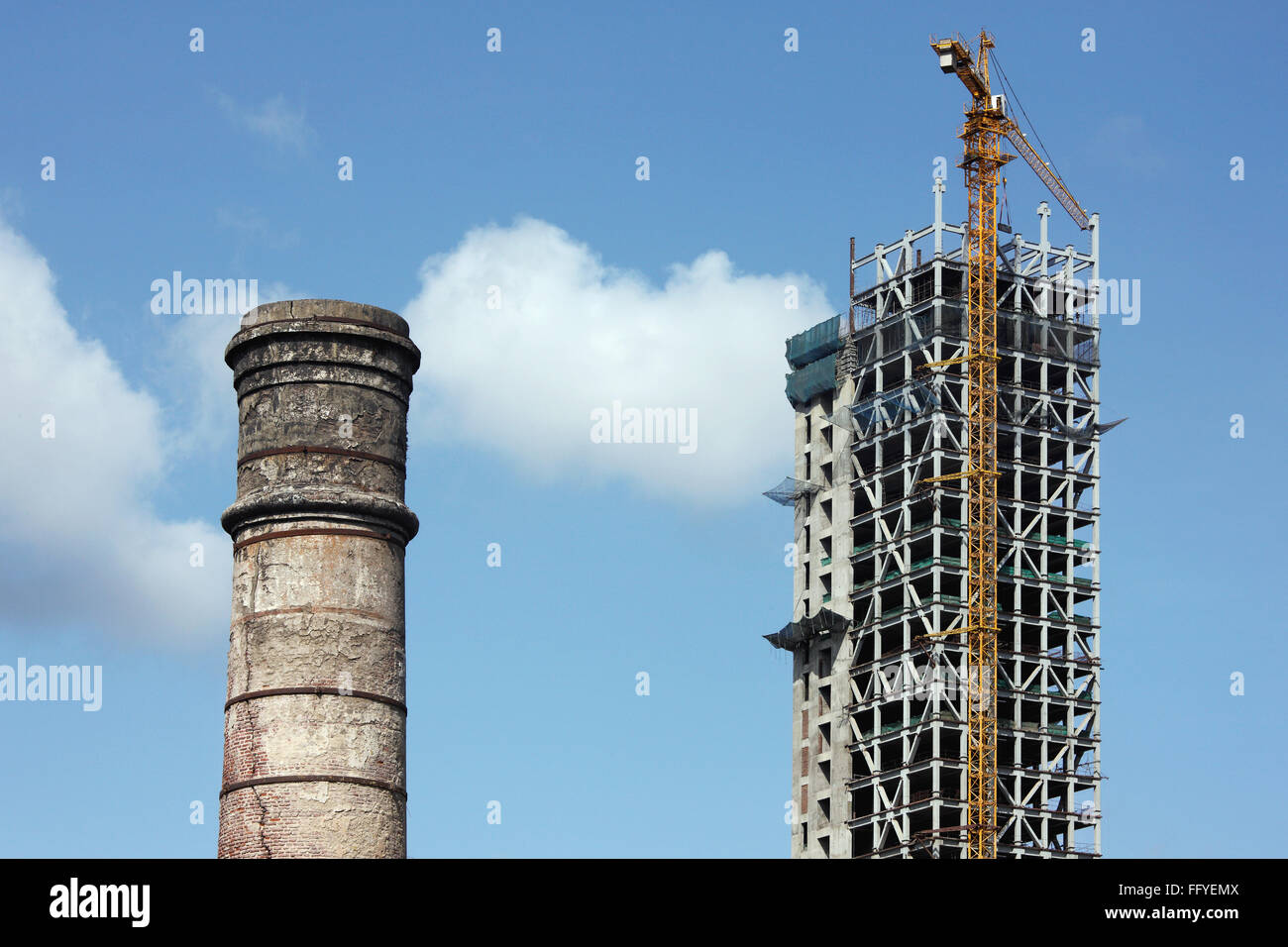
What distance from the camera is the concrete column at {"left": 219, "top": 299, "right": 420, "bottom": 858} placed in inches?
1070

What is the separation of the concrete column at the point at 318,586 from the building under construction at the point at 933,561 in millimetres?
87723

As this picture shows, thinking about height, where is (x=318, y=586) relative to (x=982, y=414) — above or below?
below

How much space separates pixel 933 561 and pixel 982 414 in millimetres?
9646

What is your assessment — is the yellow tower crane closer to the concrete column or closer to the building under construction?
the building under construction

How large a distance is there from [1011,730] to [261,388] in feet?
306

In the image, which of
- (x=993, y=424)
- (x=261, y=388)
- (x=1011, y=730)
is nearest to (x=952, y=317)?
(x=993, y=424)

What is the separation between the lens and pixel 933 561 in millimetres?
117938

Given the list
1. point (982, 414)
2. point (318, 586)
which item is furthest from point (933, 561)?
point (318, 586)

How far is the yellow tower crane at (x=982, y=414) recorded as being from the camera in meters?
115

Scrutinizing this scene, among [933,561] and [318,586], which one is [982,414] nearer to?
[933,561]
